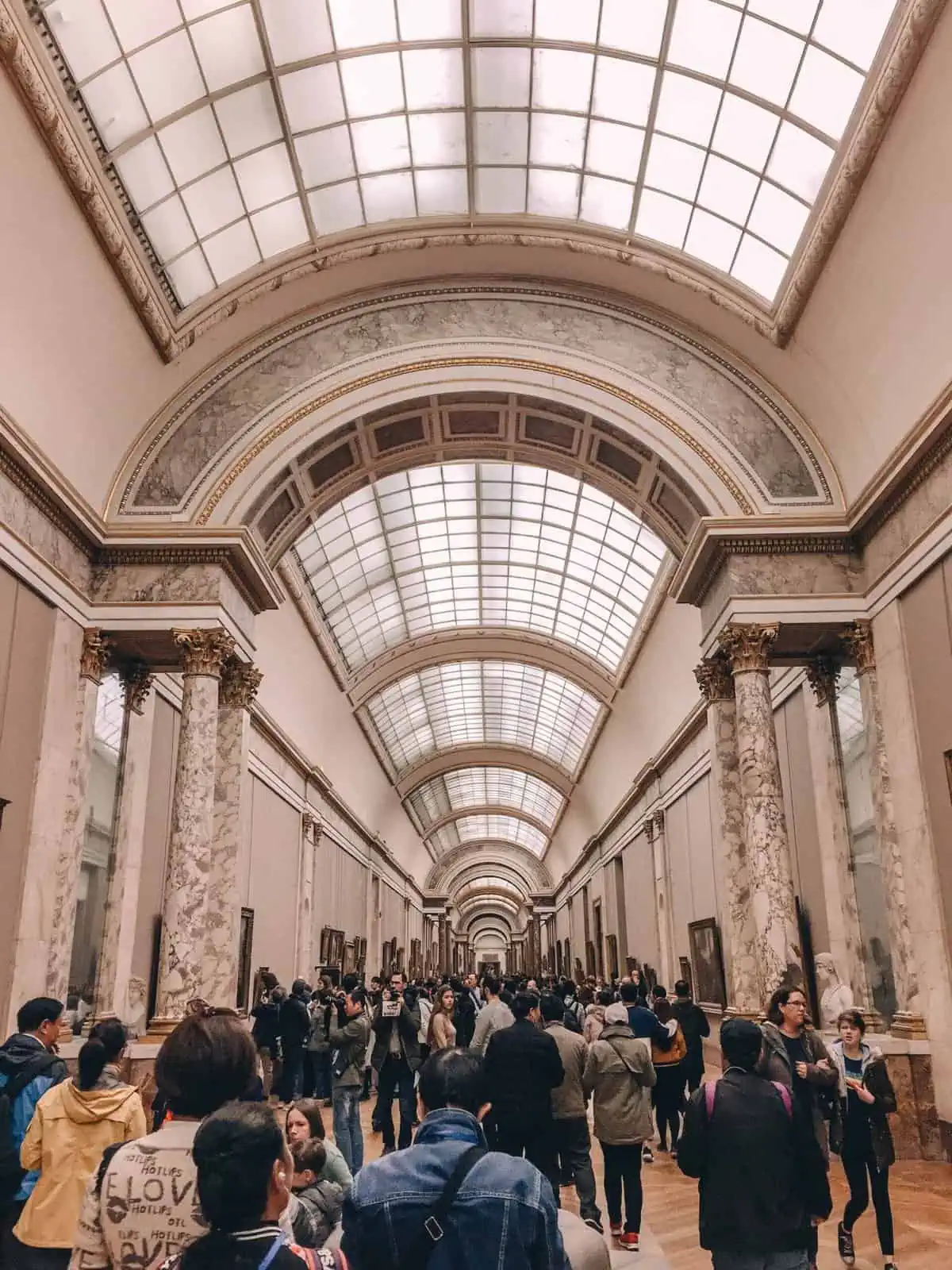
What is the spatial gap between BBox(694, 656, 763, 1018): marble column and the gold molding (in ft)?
8.87

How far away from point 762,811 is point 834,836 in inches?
75.5

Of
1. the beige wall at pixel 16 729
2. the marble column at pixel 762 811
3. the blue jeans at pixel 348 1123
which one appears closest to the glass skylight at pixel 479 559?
the marble column at pixel 762 811

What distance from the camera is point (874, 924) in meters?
13.8

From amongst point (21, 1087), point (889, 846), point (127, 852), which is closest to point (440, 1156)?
point (21, 1087)

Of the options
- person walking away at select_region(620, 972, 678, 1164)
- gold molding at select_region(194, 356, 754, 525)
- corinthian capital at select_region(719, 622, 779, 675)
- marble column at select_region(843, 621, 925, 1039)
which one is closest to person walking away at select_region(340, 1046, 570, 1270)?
person walking away at select_region(620, 972, 678, 1164)

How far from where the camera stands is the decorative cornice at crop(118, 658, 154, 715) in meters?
15.4

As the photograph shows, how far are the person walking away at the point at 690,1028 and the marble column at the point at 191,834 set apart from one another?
20.1 feet

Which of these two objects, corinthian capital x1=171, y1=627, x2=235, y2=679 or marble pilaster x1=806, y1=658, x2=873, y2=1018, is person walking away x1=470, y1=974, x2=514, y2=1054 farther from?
corinthian capital x1=171, y1=627, x2=235, y2=679

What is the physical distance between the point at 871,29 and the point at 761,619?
719 cm

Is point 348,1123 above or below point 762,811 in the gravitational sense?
below

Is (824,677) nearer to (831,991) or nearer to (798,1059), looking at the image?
(831,991)

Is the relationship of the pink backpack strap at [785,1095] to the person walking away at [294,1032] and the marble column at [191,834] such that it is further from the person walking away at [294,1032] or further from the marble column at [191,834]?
the person walking away at [294,1032]

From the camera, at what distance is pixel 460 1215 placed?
290cm

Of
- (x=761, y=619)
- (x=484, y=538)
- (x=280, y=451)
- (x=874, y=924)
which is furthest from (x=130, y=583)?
(x=484, y=538)
